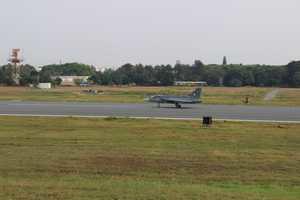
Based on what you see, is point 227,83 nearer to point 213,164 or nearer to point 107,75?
point 107,75

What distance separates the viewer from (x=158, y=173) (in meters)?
12.2

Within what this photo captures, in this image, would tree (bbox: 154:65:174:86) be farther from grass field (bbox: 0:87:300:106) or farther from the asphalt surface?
the asphalt surface

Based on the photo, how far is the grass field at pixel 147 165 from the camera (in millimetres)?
9367

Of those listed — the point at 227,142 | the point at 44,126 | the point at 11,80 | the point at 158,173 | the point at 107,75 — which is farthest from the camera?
the point at 107,75

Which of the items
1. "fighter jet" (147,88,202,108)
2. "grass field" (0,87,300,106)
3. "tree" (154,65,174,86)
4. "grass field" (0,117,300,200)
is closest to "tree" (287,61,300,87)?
"tree" (154,65,174,86)

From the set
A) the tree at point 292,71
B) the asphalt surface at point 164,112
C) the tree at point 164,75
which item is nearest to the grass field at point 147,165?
the asphalt surface at point 164,112

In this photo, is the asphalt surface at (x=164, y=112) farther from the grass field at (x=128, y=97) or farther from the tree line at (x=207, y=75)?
the tree line at (x=207, y=75)

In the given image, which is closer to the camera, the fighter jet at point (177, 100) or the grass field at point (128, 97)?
the fighter jet at point (177, 100)

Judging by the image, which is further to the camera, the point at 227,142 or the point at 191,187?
the point at 227,142

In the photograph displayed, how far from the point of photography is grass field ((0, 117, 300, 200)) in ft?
30.7

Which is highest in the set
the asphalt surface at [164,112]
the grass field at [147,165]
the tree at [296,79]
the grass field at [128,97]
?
the tree at [296,79]

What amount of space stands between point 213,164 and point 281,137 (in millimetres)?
9248

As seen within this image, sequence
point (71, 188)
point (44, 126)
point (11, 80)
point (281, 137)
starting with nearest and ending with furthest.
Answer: point (71, 188) → point (281, 137) → point (44, 126) → point (11, 80)

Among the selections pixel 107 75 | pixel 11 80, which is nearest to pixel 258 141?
pixel 11 80
